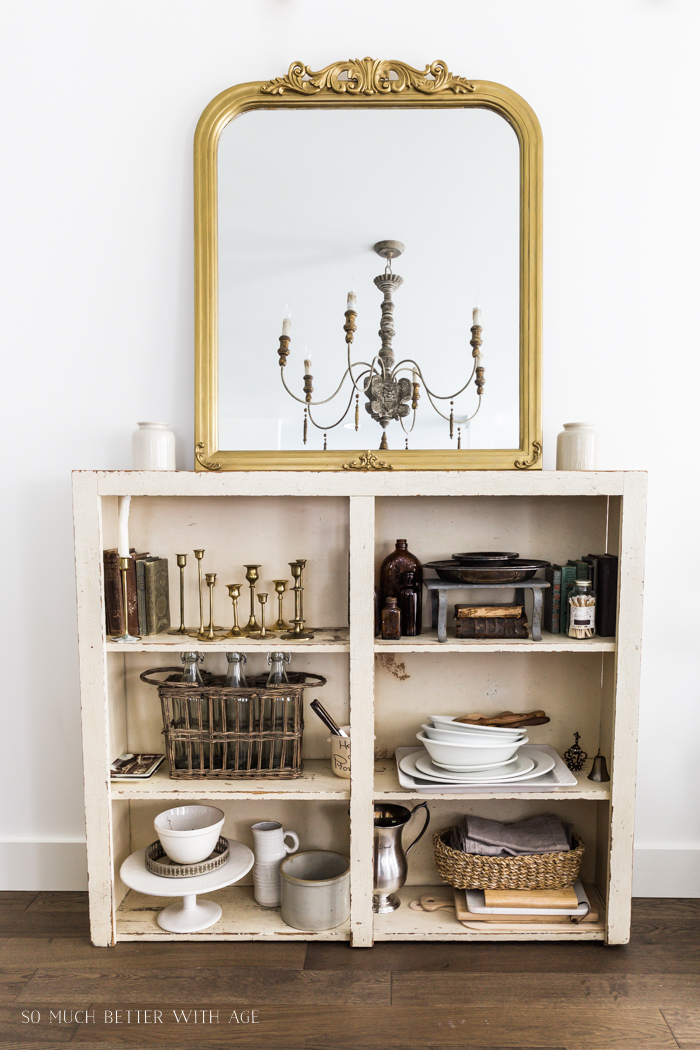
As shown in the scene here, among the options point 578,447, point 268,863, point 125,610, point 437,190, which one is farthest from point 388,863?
point 437,190

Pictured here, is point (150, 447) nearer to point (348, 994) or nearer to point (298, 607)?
point (298, 607)

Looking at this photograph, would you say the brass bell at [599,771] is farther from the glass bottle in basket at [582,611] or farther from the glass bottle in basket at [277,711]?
the glass bottle in basket at [277,711]

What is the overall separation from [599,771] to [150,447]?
1519mm

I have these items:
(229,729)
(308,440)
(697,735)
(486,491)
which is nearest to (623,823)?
(697,735)

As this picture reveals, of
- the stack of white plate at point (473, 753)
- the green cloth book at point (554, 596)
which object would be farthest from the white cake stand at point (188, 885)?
the green cloth book at point (554, 596)

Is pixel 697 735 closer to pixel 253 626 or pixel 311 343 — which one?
pixel 253 626

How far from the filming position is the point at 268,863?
1931 millimetres

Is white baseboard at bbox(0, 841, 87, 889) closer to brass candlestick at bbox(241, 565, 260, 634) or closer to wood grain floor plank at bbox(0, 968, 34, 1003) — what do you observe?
wood grain floor plank at bbox(0, 968, 34, 1003)

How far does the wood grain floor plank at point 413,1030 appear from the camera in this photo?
4.83ft

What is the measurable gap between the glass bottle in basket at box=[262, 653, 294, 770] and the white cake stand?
271mm

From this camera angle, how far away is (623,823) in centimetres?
180

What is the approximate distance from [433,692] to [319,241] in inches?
53.4

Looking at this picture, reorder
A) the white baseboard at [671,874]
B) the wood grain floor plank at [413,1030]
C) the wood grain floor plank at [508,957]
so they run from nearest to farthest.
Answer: the wood grain floor plank at [413,1030] < the wood grain floor plank at [508,957] < the white baseboard at [671,874]

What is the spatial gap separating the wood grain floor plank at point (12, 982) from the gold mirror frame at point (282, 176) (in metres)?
1.37
